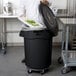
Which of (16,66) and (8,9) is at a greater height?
(8,9)

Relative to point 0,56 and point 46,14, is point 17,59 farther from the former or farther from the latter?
point 46,14

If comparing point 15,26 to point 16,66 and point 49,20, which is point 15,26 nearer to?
point 16,66

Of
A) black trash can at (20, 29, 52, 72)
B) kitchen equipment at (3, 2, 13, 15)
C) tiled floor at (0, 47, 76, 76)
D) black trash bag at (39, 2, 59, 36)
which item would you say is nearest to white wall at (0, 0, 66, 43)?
kitchen equipment at (3, 2, 13, 15)

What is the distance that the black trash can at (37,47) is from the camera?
3.12 metres

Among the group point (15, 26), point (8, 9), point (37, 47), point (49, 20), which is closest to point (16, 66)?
point (37, 47)

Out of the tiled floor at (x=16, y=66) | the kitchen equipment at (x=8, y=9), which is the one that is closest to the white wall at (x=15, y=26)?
the kitchen equipment at (x=8, y=9)

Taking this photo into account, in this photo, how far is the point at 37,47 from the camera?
3133 mm

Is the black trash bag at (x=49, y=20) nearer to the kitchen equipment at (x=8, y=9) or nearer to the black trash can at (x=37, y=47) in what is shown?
the black trash can at (x=37, y=47)

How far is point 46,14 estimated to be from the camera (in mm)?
3311

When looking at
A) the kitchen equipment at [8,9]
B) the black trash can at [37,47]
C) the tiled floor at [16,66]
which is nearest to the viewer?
the black trash can at [37,47]

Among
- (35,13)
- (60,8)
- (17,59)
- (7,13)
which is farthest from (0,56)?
(60,8)

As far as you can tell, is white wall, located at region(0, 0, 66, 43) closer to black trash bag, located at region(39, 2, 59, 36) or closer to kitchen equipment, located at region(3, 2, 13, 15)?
kitchen equipment, located at region(3, 2, 13, 15)

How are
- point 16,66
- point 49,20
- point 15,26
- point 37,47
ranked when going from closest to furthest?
1. point 37,47
2. point 49,20
3. point 16,66
4. point 15,26

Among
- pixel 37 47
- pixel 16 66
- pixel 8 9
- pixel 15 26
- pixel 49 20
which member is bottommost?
pixel 16 66
